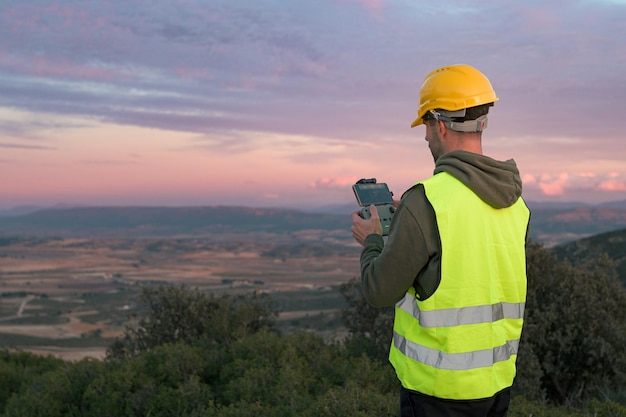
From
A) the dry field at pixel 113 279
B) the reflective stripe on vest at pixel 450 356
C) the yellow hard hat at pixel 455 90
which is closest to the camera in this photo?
the reflective stripe on vest at pixel 450 356

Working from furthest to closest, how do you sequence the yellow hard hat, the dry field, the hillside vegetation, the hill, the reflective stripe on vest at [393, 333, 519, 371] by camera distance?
the dry field
the hill
the hillside vegetation
the yellow hard hat
the reflective stripe on vest at [393, 333, 519, 371]

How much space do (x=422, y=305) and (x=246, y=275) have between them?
129370 millimetres

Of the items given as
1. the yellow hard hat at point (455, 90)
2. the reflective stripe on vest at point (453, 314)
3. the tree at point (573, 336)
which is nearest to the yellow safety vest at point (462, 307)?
the reflective stripe on vest at point (453, 314)

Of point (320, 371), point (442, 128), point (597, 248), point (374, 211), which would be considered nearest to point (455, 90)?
point (442, 128)

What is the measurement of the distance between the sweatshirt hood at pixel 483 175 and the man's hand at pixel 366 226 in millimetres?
527

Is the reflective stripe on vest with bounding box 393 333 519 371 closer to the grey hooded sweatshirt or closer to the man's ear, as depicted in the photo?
the grey hooded sweatshirt

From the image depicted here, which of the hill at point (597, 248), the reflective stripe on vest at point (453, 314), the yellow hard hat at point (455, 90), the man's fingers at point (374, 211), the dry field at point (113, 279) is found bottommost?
the dry field at point (113, 279)

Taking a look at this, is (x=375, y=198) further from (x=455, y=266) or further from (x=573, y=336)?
(x=573, y=336)

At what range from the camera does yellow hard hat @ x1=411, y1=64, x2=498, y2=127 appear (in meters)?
3.46

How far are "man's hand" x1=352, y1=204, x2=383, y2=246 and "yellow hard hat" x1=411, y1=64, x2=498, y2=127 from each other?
2.20ft

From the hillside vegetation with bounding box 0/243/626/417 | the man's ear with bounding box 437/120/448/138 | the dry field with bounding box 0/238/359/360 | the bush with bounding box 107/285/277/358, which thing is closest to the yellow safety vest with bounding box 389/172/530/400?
Answer: the man's ear with bounding box 437/120/448/138

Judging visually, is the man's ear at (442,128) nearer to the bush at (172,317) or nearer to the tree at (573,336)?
Answer: the tree at (573,336)

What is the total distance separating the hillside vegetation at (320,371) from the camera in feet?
26.1

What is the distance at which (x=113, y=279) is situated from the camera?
397ft
